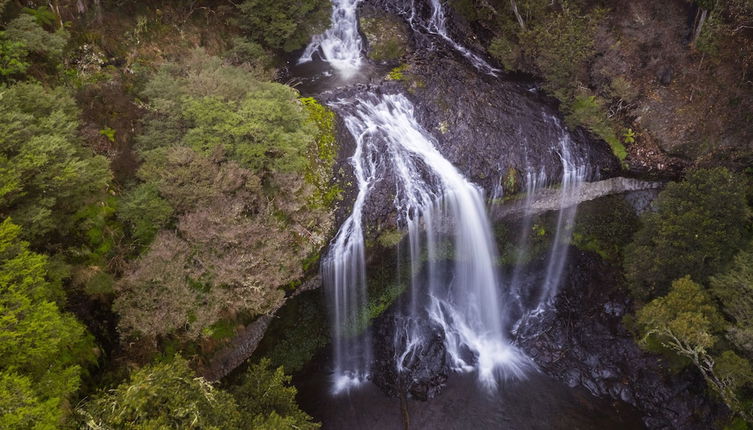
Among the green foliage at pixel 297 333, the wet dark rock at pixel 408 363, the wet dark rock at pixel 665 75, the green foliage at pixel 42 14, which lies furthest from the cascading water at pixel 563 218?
the green foliage at pixel 42 14

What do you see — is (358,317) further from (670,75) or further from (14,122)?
(670,75)

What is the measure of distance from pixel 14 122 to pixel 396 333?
623 inches

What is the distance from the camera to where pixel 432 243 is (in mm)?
19359

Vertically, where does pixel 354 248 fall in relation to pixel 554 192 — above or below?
below

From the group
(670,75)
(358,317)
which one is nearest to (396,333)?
(358,317)

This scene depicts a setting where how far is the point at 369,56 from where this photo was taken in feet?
77.2

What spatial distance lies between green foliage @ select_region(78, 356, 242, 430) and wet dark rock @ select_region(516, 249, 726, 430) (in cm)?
1470

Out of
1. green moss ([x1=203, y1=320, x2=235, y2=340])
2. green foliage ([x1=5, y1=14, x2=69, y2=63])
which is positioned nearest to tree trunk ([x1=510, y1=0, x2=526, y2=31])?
green foliage ([x1=5, y1=14, x2=69, y2=63])

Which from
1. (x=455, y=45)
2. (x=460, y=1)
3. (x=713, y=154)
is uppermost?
(x=460, y=1)

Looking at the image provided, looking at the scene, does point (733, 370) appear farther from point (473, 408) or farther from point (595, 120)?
point (595, 120)

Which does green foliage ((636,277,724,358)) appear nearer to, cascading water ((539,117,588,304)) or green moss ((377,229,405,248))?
cascading water ((539,117,588,304))

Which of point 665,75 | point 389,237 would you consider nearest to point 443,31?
point 665,75

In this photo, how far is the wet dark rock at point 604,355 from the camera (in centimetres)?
1602

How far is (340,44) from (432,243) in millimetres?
13424
